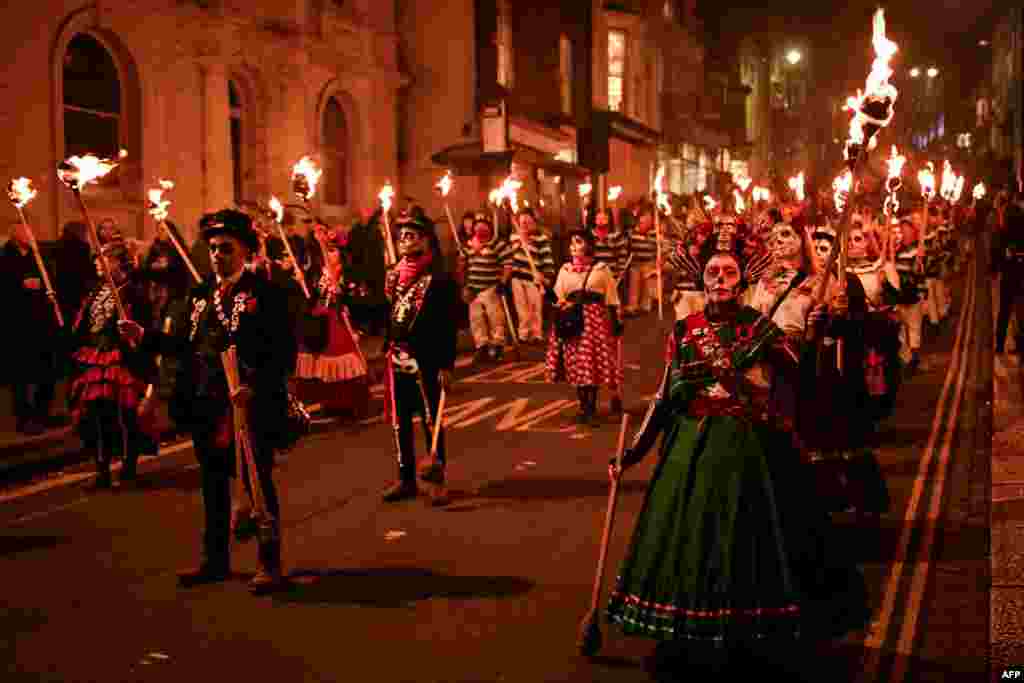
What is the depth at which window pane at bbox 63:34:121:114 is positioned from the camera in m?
18.1

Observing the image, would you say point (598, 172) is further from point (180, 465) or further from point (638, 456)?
point (638, 456)

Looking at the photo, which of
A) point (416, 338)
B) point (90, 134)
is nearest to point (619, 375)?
point (416, 338)

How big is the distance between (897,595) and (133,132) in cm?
1485

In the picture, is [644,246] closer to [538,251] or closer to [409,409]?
[538,251]

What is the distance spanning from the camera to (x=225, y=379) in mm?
7348

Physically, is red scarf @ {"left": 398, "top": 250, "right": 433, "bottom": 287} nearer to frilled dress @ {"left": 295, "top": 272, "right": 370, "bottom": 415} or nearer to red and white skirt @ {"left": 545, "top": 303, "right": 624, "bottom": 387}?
red and white skirt @ {"left": 545, "top": 303, "right": 624, "bottom": 387}

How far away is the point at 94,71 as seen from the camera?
61.0ft

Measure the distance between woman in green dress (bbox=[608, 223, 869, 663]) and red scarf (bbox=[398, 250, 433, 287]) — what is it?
3.85m

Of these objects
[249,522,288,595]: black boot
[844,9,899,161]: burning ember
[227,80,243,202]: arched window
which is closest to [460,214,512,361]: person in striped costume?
[227,80,243,202]: arched window

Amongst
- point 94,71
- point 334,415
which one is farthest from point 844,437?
point 94,71

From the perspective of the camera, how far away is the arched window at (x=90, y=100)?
18125 mm

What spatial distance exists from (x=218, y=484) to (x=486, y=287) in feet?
39.1

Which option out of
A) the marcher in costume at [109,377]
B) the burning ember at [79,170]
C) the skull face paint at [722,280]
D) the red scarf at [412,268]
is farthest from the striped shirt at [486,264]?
the skull face paint at [722,280]

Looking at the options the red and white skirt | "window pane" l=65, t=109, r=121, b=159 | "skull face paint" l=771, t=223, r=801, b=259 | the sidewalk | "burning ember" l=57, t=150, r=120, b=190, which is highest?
"window pane" l=65, t=109, r=121, b=159
